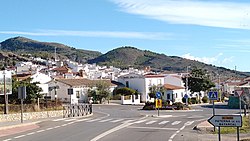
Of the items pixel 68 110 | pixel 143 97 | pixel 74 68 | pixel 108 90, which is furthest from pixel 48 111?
pixel 74 68

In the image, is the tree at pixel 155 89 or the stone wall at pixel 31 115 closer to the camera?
the stone wall at pixel 31 115

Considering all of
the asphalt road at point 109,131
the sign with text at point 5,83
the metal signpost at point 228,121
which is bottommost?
the asphalt road at point 109,131

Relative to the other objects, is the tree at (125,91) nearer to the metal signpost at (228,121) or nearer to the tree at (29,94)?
the tree at (29,94)

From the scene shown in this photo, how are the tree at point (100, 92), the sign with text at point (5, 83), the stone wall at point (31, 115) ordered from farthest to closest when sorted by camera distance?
1. the tree at point (100, 92)
2. the sign with text at point (5, 83)
3. the stone wall at point (31, 115)

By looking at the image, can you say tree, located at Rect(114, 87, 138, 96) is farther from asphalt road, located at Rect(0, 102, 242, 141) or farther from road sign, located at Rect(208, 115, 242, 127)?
road sign, located at Rect(208, 115, 242, 127)

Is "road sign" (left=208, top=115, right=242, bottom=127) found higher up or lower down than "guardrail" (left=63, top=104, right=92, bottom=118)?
higher up

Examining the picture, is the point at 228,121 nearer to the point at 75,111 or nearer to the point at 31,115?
the point at 31,115

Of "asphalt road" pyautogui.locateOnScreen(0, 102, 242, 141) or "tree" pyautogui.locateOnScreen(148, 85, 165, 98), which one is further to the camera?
"tree" pyautogui.locateOnScreen(148, 85, 165, 98)

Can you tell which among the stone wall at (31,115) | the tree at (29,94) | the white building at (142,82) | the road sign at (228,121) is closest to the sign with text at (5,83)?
the stone wall at (31,115)

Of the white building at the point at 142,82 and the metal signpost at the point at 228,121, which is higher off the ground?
the white building at the point at 142,82

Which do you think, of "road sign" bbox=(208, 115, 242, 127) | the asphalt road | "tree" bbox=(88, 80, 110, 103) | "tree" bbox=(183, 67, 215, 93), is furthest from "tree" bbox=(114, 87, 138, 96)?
"road sign" bbox=(208, 115, 242, 127)

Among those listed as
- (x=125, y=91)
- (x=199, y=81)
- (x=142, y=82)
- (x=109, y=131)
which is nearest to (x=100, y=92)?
(x=125, y=91)

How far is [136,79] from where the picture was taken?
100312mm

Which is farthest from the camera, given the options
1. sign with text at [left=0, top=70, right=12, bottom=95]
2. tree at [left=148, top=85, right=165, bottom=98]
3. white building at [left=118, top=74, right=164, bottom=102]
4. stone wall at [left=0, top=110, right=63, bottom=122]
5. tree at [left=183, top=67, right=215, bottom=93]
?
tree at [left=183, top=67, right=215, bottom=93]
